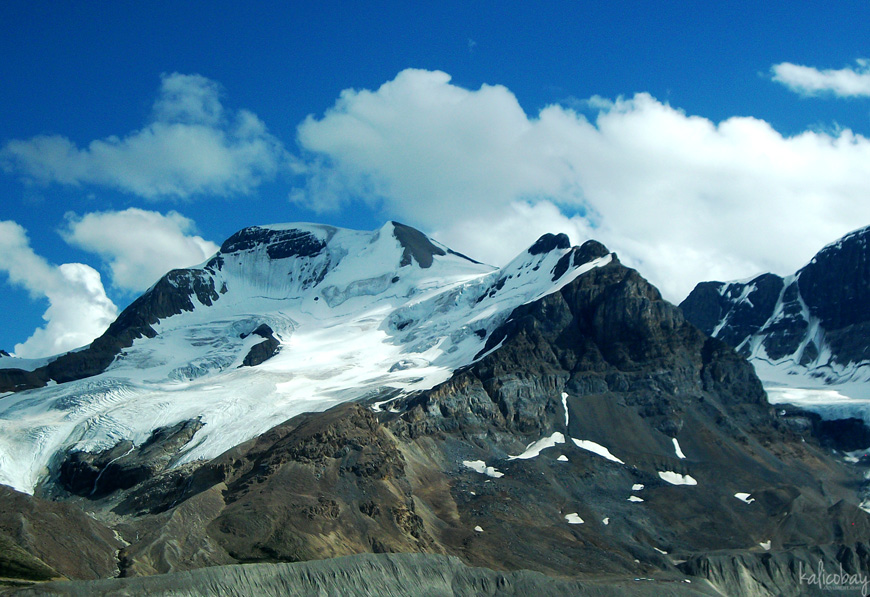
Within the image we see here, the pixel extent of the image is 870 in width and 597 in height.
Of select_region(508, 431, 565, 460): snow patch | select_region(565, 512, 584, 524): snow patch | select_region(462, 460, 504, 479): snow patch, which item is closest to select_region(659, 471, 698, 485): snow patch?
select_region(508, 431, 565, 460): snow patch

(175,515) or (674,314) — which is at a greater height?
(674,314)

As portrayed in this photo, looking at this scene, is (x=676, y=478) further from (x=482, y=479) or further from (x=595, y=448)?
(x=482, y=479)

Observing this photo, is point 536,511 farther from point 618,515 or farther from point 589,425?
point 589,425

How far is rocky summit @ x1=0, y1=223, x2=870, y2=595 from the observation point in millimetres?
93688

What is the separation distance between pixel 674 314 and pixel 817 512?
188 feet

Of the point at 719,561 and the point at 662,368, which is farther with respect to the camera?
the point at 662,368

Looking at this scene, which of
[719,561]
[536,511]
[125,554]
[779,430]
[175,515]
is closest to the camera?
[125,554]

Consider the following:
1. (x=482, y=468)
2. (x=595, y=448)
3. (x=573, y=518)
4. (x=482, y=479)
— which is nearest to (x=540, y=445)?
(x=595, y=448)

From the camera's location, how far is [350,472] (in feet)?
383

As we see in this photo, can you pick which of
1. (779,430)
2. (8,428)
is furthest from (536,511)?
(8,428)

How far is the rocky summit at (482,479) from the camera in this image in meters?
93.7

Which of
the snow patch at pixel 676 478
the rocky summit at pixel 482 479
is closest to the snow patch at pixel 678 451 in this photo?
the rocky summit at pixel 482 479

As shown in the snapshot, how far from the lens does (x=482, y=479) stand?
434ft

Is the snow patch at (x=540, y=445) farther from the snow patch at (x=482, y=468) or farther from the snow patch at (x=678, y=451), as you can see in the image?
the snow patch at (x=678, y=451)
